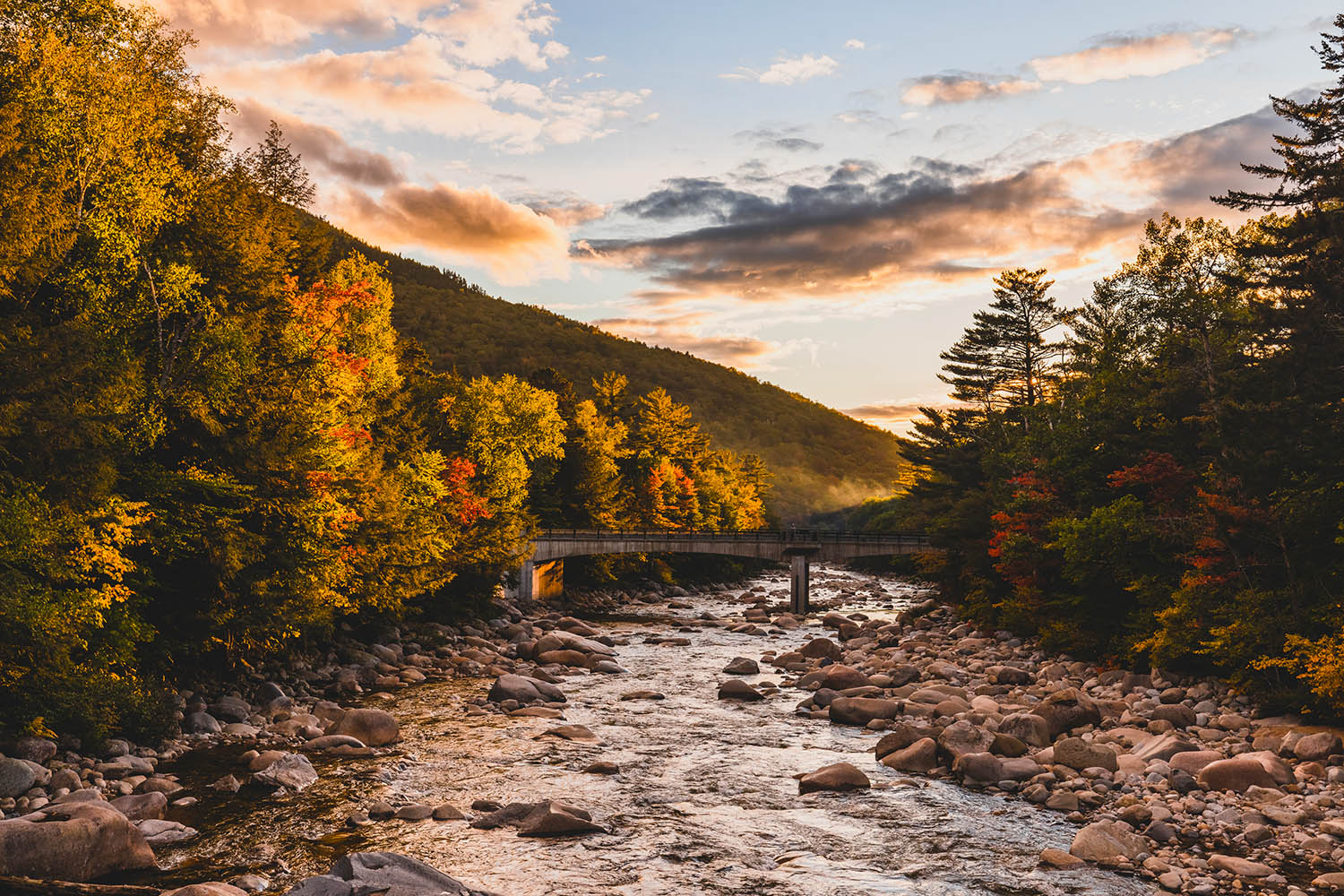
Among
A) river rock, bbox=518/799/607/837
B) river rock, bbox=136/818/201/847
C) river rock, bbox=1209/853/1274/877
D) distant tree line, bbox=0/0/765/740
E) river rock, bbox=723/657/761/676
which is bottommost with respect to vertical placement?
river rock, bbox=723/657/761/676

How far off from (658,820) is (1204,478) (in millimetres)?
22734

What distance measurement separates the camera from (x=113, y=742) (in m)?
20.9

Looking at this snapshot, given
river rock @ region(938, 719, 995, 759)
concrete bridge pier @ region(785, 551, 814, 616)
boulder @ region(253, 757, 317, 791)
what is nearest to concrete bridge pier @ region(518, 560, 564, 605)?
concrete bridge pier @ region(785, 551, 814, 616)

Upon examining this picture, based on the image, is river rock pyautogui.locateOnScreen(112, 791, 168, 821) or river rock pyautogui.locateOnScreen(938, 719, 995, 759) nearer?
river rock pyautogui.locateOnScreen(112, 791, 168, 821)

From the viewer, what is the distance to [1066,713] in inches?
1016

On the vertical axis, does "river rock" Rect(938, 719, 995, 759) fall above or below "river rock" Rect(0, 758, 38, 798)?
below

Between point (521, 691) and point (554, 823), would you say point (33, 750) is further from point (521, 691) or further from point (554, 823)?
point (521, 691)

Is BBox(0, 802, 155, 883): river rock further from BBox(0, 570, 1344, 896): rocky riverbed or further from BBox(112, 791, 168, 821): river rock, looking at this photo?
BBox(112, 791, 168, 821): river rock

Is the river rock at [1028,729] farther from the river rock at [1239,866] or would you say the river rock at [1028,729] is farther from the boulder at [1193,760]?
the river rock at [1239,866]

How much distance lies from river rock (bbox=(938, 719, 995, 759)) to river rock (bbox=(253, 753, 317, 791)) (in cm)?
1499

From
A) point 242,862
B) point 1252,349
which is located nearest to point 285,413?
point 242,862

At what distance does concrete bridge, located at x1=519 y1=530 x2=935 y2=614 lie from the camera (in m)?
66.8

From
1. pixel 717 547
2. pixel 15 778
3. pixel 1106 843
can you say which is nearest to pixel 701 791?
pixel 1106 843

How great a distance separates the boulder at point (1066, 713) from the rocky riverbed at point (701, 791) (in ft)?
0.20
